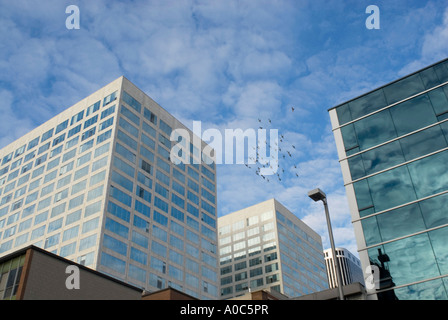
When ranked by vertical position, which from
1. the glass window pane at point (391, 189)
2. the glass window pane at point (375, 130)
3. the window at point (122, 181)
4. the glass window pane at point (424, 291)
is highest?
the window at point (122, 181)

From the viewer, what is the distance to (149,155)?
86188 millimetres

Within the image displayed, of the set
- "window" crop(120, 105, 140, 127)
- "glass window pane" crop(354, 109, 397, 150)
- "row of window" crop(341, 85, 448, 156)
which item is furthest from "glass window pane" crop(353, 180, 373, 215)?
"window" crop(120, 105, 140, 127)

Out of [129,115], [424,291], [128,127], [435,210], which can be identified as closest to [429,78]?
[435,210]

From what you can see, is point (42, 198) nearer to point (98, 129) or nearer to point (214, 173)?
point (98, 129)

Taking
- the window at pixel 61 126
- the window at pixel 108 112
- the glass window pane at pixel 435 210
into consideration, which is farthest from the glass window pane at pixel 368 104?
the window at pixel 61 126

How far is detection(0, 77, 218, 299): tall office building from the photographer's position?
72.9 metres

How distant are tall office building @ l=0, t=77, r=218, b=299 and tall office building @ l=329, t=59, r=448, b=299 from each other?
147ft

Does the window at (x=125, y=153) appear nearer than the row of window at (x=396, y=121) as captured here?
No

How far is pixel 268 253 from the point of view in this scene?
399 ft

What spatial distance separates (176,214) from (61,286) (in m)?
55.1

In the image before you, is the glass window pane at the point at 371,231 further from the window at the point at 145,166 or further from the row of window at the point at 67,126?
the row of window at the point at 67,126

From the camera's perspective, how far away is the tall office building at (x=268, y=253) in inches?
4680

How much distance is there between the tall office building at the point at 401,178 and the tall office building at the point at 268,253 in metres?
80.8
